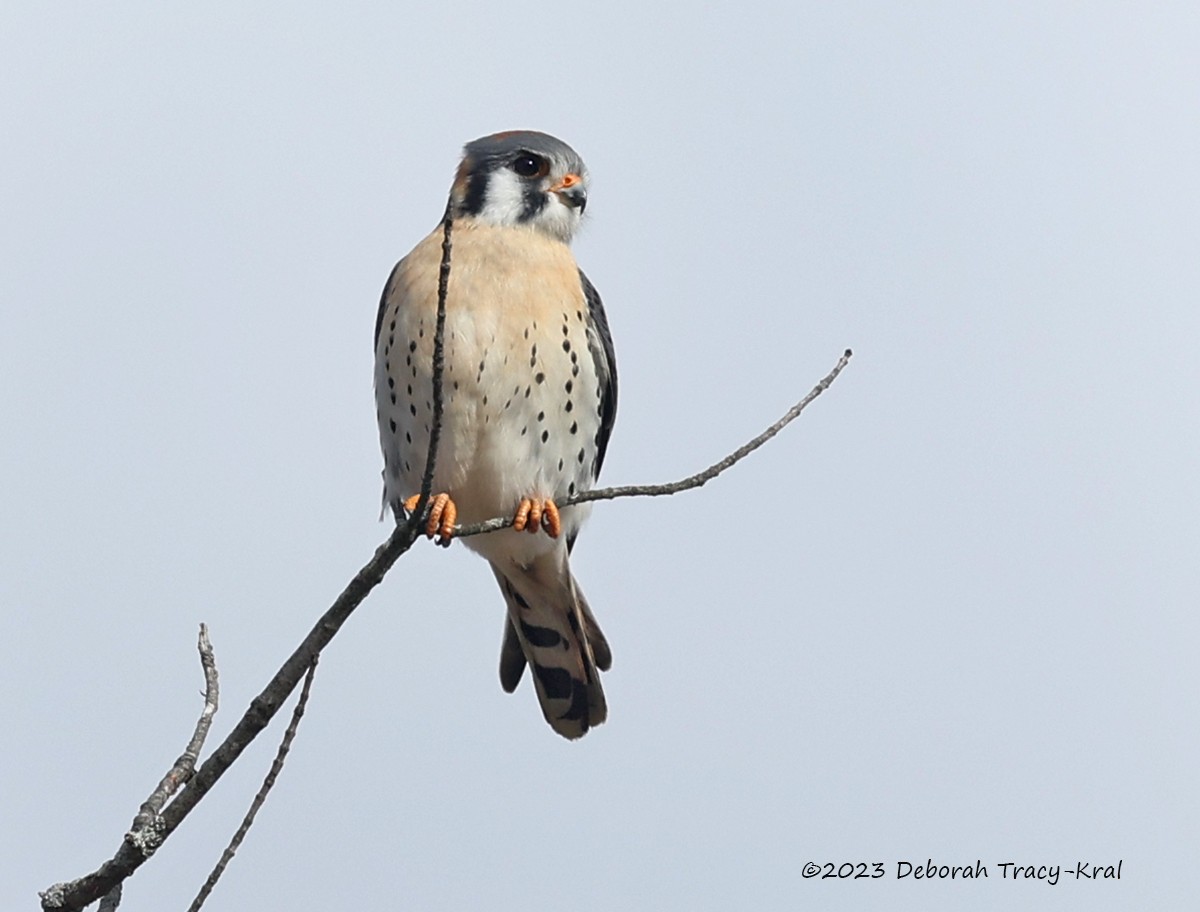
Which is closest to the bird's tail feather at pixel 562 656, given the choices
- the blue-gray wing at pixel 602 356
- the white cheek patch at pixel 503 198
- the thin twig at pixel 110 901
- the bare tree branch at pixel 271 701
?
the blue-gray wing at pixel 602 356

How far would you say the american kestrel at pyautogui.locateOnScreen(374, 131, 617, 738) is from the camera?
15.0 ft

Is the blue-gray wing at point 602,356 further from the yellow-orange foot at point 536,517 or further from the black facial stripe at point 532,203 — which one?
the yellow-orange foot at point 536,517

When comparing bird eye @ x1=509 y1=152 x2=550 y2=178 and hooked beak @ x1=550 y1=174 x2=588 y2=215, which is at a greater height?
bird eye @ x1=509 y1=152 x2=550 y2=178

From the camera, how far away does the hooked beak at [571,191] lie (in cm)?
516

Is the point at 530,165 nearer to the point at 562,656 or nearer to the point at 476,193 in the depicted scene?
the point at 476,193

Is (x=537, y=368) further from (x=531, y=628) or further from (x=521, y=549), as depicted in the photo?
(x=531, y=628)

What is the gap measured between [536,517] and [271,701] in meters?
1.81

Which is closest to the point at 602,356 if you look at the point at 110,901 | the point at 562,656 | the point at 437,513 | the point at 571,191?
the point at 571,191

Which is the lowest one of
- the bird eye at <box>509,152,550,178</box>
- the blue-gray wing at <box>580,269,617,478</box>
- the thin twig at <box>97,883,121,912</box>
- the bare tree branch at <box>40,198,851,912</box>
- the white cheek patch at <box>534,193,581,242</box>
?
the thin twig at <box>97,883,121,912</box>

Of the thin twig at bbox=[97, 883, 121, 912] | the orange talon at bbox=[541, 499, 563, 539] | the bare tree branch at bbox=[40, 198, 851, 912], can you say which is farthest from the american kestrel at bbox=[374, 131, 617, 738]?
the thin twig at bbox=[97, 883, 121, 912]

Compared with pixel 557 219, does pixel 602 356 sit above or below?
below

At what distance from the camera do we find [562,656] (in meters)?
5.43

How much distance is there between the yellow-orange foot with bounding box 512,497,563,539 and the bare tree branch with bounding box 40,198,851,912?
3.45ft

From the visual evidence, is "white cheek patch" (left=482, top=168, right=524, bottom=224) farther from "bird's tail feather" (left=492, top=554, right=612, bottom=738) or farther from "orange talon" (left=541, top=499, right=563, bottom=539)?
"bird's tail feather" (left=492, top=554, right=612, bottom=738)
